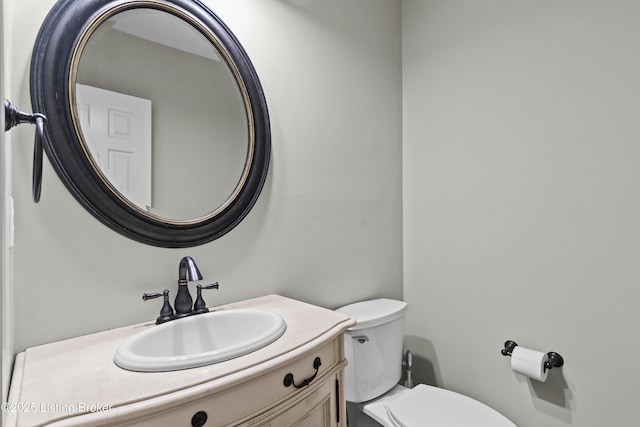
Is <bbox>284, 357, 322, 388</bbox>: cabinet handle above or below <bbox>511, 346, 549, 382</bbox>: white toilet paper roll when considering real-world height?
above

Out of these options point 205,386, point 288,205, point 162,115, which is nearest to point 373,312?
point 288,205

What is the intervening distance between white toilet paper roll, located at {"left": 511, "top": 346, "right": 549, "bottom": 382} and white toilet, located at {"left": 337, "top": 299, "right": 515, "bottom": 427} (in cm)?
21

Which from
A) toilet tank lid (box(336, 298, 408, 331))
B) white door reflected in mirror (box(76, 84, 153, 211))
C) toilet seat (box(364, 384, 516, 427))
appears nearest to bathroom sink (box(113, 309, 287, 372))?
white door reflected in mirror (box(76, 84, 153, 211))

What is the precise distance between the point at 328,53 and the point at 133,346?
143 centimetres

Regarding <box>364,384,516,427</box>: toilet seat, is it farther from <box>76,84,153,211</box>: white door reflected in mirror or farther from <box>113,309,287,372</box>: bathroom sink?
<box>76,84,153,211</box>: white door reflected in mirror

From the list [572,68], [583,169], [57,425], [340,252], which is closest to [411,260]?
[340,252]

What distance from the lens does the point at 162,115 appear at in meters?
1.15

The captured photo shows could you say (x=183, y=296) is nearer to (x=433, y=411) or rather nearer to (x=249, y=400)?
(x=249, y=400)

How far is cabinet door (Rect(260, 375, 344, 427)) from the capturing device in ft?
2.88

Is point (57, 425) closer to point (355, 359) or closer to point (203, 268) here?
point (203, 268)

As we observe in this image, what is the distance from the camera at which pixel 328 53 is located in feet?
5.38

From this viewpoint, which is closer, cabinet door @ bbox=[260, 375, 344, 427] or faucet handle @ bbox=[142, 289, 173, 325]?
cabinet door @ bbox=[260, 375, 344, 427]

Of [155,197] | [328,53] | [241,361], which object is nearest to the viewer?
[241,361]

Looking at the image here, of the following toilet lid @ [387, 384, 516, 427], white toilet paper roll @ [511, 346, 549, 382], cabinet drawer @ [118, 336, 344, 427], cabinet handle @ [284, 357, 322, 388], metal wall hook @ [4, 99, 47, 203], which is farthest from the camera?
white toilet paper roll @ [511, 346, 549, 382]
